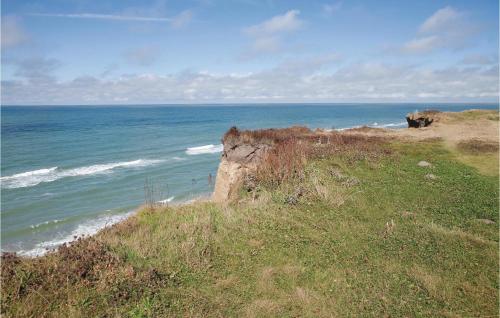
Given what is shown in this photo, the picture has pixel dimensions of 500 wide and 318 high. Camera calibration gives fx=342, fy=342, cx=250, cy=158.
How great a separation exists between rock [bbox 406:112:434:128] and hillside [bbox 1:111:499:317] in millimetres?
26378

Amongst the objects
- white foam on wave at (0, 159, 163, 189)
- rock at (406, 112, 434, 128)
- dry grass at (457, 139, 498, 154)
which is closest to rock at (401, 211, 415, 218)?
dry grass at (457, 139, 498, 154)

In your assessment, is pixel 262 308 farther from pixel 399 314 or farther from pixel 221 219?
pixel 221 219

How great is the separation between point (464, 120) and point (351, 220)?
38.0 metres

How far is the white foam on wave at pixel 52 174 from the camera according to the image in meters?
30.5

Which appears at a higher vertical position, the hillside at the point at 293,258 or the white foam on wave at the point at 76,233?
the hillside at the point at 293,258

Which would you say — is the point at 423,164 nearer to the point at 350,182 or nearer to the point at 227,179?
the point at 350,182

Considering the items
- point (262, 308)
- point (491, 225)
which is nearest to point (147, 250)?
point (262, 308)

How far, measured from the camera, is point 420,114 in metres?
44.8

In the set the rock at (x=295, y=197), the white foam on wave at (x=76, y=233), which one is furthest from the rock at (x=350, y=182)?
the white foam on wave at (x=76, y=233)

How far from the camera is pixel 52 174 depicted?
34.3m

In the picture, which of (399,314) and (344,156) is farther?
(344,156)

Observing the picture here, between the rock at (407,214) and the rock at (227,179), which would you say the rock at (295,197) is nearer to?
the rock at (407,214)

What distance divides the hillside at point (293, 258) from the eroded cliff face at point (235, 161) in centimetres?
233

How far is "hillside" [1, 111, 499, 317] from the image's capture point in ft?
27.0
